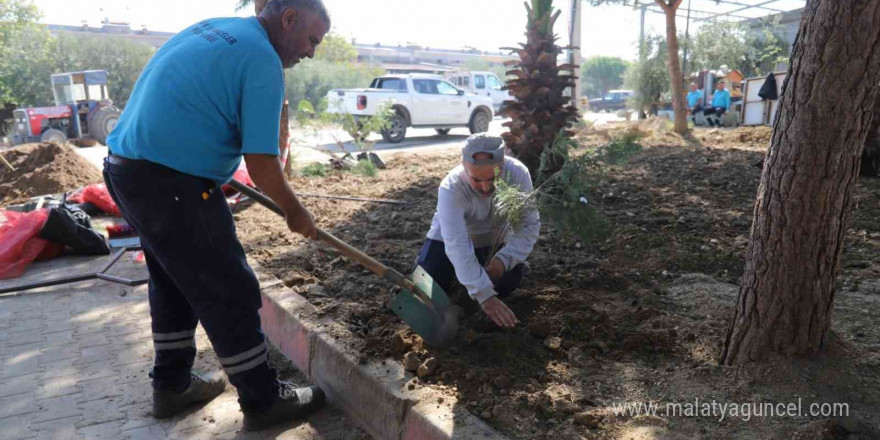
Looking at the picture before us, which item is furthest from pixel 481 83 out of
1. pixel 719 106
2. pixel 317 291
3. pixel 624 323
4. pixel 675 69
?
pixel 624 323

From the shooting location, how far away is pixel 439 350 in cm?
293

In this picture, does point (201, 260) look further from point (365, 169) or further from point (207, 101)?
point (365, 169)

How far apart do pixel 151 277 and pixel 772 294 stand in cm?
261

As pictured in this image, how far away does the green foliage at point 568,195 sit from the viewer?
9.89 ft

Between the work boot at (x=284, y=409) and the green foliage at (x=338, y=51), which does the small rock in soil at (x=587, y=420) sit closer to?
the work boot at (x=284, y=409)

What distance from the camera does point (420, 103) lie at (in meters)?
17.1

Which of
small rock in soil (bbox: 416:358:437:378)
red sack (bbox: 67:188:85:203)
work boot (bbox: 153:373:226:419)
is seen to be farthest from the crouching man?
red sack (bbox: 67:188:85:203)

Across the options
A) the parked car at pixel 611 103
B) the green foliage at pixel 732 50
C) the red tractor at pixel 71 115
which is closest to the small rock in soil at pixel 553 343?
the red tractor at pixel 71 115

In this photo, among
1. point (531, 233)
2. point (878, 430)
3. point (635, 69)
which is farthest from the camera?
point (635, 69)

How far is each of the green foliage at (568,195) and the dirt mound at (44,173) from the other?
772 cm

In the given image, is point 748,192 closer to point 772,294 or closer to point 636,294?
point 636,294

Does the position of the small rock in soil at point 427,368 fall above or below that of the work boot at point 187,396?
above

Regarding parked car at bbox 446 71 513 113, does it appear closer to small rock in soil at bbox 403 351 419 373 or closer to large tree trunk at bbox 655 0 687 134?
large tree trunk at bbox 655 0 687 134

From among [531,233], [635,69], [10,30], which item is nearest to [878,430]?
[531,233]
